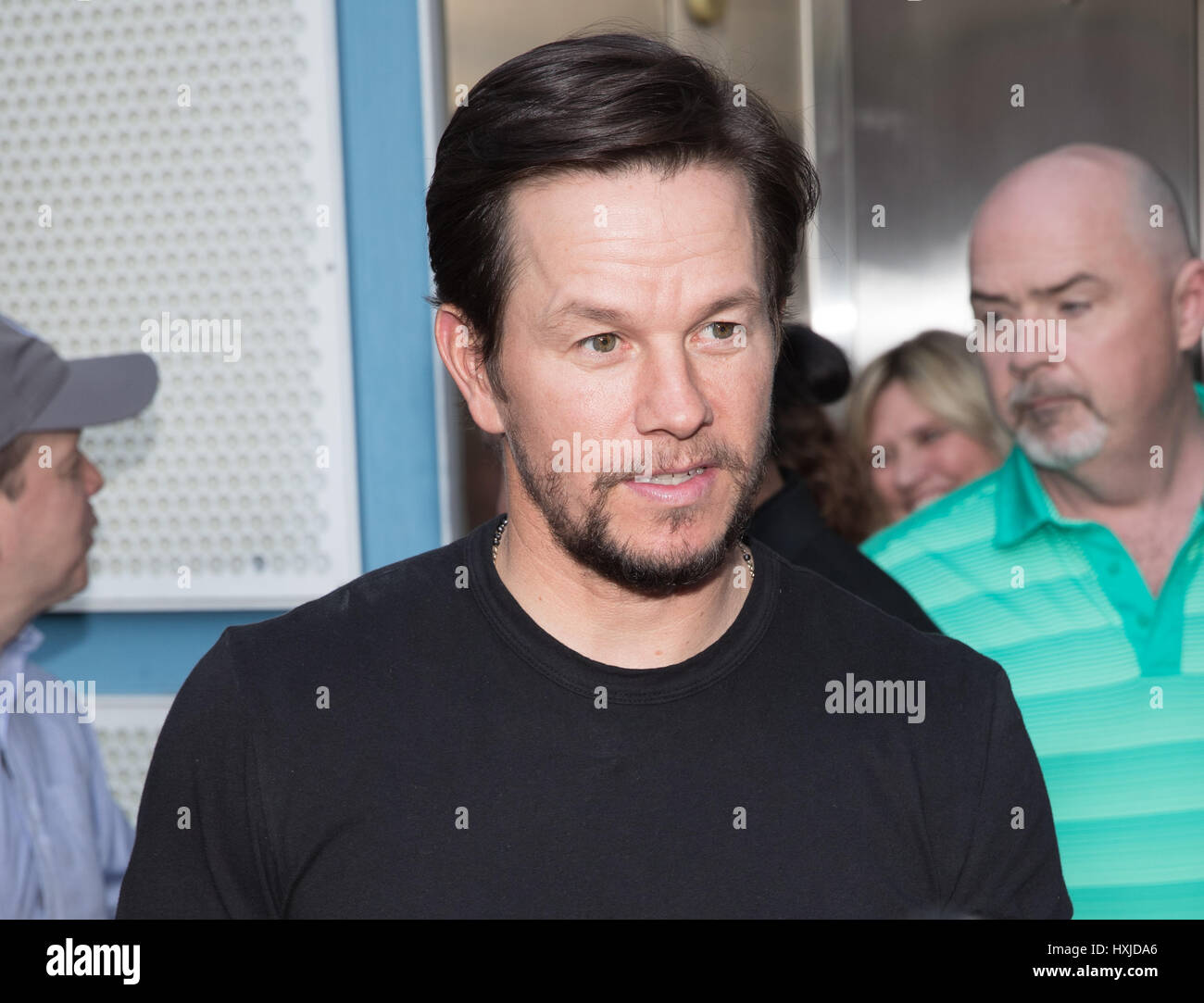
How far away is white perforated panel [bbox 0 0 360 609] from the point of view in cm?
207

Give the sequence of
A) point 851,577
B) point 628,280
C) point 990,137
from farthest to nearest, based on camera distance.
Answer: point 990,137, point 851,577, point 628,280

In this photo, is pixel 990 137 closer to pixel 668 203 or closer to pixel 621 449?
pixel 668 203

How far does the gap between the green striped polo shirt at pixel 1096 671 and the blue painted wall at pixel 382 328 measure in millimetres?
919

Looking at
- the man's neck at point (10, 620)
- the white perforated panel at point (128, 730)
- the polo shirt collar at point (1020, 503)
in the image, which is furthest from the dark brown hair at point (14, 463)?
the polo shirt collar at point (1020, 503)

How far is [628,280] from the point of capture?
1202 millimetres

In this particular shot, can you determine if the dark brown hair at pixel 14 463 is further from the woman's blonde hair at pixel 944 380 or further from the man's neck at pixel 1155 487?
the man's neck at pixel 1155 487

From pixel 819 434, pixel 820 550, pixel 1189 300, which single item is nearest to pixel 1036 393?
pixel 1189 300

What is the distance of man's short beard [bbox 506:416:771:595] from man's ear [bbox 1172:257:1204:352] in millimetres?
1131

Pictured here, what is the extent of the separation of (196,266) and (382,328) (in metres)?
0.35

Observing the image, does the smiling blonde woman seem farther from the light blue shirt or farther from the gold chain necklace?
the light blue shirt

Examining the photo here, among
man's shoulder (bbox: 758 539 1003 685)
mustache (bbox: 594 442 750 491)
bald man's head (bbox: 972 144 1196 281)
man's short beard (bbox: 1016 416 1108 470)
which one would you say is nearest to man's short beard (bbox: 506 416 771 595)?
mustache (bbox: 594 442 750 491)

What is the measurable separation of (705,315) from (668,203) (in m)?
0.12
